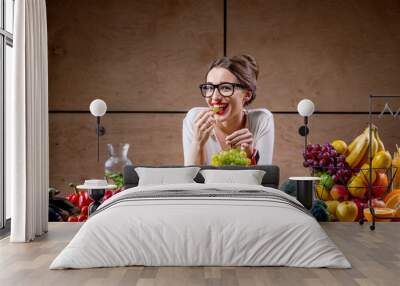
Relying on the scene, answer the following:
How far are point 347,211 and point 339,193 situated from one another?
0.21 meters

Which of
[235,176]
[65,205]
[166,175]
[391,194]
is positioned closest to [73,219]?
[65,205]

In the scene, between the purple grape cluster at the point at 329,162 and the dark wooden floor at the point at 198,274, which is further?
the purple grape cluster at the point at 329,162

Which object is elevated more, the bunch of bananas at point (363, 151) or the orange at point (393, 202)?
the bunch of bananas at point (363, 151)

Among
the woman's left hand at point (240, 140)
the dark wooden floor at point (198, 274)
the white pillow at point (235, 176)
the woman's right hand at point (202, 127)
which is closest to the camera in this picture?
the dark wooden floor at point (198, 274)

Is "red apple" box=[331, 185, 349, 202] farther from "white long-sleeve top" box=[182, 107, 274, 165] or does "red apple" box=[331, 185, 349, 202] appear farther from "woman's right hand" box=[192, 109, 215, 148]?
"woman's right hand" box=[192, 109, 215, 148]

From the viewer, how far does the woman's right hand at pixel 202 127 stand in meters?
6.77

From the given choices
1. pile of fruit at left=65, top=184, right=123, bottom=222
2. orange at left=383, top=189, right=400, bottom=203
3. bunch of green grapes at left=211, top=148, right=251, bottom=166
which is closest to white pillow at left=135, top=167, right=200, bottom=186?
pile of fruit at left=65, top=184, right=123, bottom=222

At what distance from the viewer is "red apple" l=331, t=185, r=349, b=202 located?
20.1ft

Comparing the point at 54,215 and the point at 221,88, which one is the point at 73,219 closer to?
the point at 54,215

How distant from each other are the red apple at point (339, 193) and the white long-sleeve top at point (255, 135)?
0.89 m

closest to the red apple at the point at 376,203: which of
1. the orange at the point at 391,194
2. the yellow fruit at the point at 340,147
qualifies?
the orange at the point at 391,194

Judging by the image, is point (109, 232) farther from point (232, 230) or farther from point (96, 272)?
point (232, 230)

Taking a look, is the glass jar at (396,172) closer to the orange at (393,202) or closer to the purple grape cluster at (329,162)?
the orange at (393,202)

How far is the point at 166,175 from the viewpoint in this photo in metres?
5.89
